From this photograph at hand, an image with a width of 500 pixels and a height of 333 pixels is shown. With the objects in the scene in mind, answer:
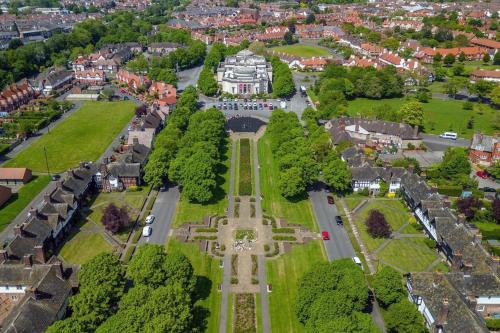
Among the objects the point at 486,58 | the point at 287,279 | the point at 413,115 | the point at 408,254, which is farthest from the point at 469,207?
the point at 486,58

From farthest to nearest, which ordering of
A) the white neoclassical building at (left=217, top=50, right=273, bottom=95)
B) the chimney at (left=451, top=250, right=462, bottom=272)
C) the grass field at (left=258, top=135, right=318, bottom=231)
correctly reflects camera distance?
the white neoclassical building at (left=217, top=50, right=273, bottom=95)
the grass field at (left=258, top=135, right=318, bottom=231)
the chimney at (left=451, top=250, right=462, bottom=272)

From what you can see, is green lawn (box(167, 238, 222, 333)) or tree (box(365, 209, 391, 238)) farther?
tree (box(365, 209, 391, 238))

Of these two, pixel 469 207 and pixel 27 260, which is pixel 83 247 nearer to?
pixel 27 260

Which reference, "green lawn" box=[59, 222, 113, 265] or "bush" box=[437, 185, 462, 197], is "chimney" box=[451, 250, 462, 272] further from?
"green lawn" box=[59, 222, 113, 265]

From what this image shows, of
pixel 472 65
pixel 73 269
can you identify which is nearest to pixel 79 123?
pixel 73 269

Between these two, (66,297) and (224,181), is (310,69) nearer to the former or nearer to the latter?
(224,181)

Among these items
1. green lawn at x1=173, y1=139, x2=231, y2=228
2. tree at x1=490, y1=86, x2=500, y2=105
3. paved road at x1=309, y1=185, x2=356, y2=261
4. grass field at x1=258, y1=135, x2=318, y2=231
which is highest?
tree at x1=490, y1=86, x2=500, y2=105

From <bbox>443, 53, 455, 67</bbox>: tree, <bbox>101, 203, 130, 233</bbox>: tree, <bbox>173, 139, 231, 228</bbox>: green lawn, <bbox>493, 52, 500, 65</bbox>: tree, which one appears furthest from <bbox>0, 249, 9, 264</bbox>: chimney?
<bbox>493, 52, 500, 65</bbox>: tree

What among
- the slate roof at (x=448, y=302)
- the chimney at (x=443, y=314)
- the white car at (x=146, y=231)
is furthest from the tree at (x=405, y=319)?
the white car at (x=146, y=231)
